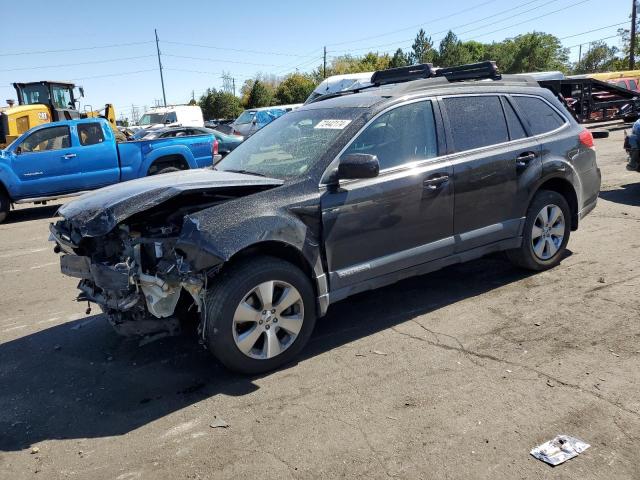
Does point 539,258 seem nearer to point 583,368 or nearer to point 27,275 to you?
point 583,368

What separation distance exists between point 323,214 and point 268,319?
86cm

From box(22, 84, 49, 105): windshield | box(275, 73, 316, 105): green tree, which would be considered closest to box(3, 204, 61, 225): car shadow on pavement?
box(22, 84, 49, 105): windshield

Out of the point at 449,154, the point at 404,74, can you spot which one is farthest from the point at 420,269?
the point at 404,74

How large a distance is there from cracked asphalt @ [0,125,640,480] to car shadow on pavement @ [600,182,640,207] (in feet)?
12.3

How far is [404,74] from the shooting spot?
5801mm

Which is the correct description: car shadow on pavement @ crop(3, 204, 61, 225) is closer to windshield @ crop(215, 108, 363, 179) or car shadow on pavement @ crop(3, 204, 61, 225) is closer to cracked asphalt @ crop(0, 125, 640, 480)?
cracked asphalt @ crop(0, 125, 640, 480)

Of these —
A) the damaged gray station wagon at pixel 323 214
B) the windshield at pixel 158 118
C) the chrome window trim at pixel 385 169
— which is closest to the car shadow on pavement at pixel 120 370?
the damaged gray station wagon at pixel 323 214

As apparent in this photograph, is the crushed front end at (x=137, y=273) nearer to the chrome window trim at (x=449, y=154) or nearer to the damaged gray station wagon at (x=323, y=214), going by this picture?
the damaged gray station wagon at (x=323, y=214)

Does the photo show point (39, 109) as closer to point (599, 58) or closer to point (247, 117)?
point (247, 117)

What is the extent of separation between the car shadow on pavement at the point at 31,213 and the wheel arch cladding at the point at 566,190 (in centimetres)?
972

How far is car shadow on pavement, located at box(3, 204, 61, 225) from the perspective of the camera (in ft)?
38.6

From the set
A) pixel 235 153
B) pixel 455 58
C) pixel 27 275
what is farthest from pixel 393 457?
pixel 455 58

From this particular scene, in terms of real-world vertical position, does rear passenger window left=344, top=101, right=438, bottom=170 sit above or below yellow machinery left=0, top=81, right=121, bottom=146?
below

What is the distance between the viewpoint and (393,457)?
287 centimetres
